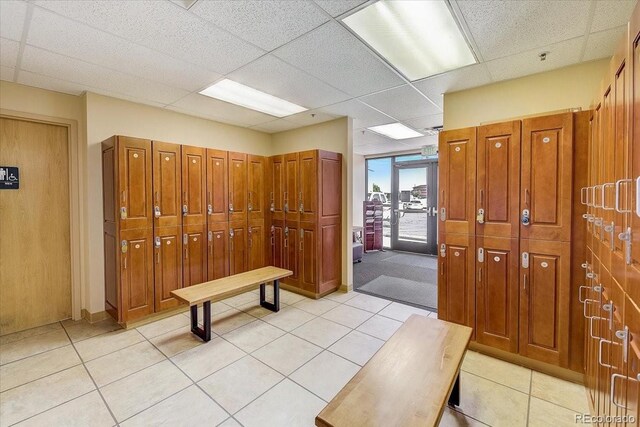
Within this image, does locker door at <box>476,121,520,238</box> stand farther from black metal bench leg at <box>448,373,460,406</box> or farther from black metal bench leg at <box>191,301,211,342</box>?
black metal bench leg at <box>191,301,211,342</box>

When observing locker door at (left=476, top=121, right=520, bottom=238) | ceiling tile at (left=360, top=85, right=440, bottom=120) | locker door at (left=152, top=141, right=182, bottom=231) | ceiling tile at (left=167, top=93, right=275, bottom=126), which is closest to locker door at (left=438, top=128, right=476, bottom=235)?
locker door at (left=476, top=121, right=520, bottom=238)

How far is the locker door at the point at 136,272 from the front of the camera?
3.35 metres

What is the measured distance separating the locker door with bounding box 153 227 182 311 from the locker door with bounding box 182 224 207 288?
2.7 inches

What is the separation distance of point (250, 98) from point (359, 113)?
1.65 m

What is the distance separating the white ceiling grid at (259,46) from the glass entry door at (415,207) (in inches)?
166

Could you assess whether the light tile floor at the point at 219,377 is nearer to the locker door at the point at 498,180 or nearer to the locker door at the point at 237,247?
the locker door at the point at 237,247

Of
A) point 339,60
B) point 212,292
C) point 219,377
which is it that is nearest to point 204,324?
point 212,292

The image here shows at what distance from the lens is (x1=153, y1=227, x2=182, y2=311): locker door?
3.65m

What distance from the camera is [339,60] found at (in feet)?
8.89

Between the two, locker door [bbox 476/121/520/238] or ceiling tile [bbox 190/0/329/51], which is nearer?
ceiling tile [bbox 190/0/329/51]

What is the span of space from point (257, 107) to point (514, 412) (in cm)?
439

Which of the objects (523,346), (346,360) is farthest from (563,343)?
(346,360)

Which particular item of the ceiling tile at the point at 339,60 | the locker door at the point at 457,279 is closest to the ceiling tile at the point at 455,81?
the ceiling tile at the point at 339,60

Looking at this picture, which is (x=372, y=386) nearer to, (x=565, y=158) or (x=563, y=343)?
(x=563, y=343)
